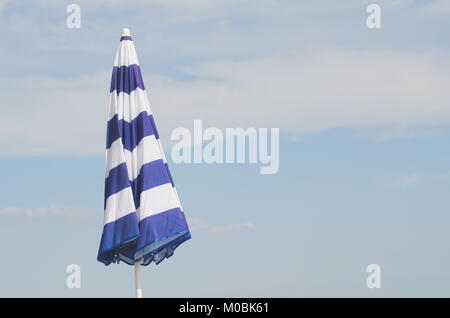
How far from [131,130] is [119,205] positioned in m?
0.90

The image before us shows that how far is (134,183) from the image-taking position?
858cm

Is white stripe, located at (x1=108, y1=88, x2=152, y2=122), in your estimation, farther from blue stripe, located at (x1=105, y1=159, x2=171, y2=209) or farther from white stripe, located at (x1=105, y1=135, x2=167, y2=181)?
blue stripe, located at (x1=105, y1=159, x2=171, y2=209)

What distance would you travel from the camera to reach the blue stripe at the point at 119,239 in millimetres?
8398

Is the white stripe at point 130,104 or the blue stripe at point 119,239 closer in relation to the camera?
the blue stripe at point 119,239

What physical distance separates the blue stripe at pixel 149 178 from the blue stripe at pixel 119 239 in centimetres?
26

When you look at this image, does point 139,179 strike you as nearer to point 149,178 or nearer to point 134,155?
point 149,178

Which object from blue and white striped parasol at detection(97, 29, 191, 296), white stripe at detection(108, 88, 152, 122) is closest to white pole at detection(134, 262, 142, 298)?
blue and white striped parasol at detection(97, 29, 191, 296)

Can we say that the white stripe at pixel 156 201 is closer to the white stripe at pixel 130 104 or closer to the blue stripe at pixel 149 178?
the blue stripe at pixel 149 178

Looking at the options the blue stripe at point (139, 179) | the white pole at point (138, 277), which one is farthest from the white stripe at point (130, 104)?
the white pole at point (138, 277)

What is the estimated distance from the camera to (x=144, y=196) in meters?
8.46

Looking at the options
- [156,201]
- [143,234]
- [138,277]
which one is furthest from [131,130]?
[138,277]
